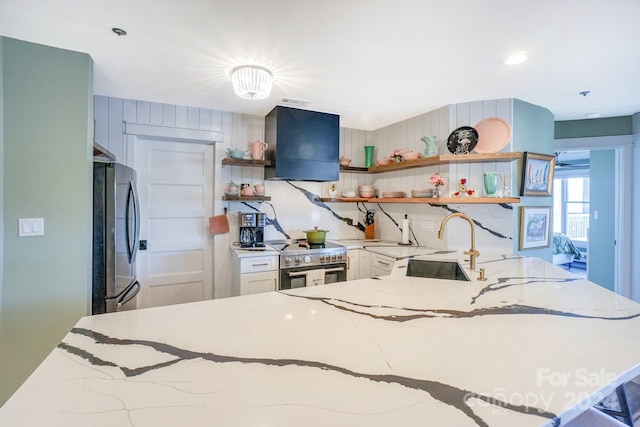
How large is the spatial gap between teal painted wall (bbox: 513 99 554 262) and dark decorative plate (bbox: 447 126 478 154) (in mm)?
433

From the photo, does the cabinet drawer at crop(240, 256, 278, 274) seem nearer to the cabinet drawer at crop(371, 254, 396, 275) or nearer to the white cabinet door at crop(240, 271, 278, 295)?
the white cabinet door at crop(240, 271, 278, 295)

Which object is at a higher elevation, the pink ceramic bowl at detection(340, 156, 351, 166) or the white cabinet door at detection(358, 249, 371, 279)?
the pink ceramic bowl at detection(340, 156, 351, 166)

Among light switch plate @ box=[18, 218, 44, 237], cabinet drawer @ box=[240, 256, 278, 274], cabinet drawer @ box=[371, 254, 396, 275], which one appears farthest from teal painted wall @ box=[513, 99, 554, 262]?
light switch plate @ box=[18, 218, 44, 237]

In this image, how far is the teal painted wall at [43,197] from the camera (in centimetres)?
172

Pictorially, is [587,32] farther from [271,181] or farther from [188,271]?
[188,271]

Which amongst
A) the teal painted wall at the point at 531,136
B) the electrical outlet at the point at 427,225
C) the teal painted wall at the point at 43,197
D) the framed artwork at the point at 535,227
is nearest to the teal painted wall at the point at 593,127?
the teal painted wall at the point at 531,136

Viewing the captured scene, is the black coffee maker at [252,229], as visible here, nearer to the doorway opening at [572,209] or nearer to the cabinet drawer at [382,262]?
the cabinet drawer at [382,262]

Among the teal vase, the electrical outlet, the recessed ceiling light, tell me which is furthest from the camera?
the teal vase

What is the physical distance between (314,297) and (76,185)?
5.74ft

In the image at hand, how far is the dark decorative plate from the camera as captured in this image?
8.87ft

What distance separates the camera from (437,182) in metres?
2.81

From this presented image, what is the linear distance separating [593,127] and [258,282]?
410 centimetres

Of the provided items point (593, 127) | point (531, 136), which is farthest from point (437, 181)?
point (593, 127)

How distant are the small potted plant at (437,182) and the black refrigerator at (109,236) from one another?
2664 mm
